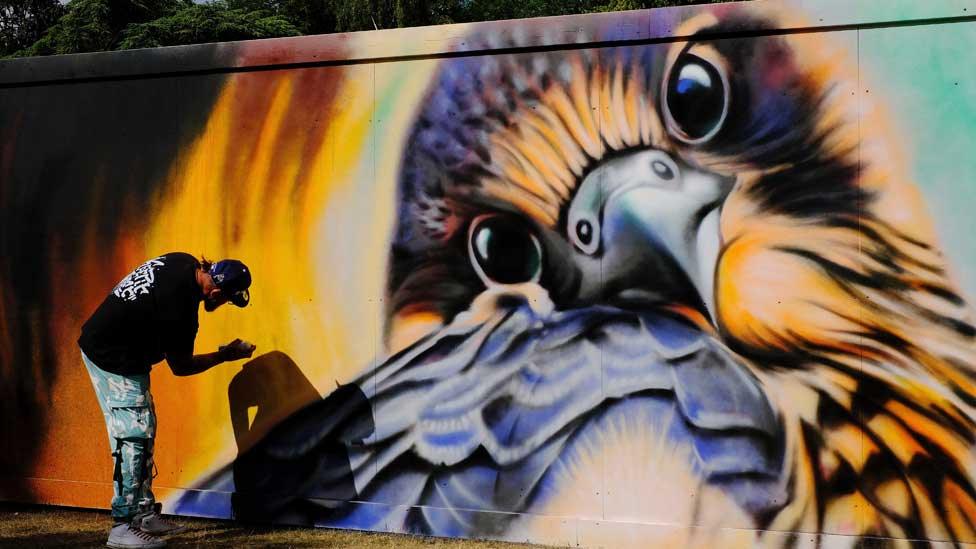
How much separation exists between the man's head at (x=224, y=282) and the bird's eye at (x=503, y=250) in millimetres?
1180

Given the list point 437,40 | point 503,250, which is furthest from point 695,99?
point 437,40

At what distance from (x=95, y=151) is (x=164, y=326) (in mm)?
1481

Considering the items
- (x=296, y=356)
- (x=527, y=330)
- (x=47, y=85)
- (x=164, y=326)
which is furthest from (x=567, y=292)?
(x=47, y=85)

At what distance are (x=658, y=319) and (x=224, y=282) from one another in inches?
86.5

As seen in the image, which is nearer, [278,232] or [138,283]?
[138,283]

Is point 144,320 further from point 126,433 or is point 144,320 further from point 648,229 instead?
Result: point 648,229

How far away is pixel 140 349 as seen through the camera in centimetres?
534

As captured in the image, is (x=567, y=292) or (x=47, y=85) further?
(x=47, y=85)

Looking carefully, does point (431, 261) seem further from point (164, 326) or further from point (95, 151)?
point (95, 151)

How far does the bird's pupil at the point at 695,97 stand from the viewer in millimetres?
5074

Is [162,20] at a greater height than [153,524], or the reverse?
[162,20]

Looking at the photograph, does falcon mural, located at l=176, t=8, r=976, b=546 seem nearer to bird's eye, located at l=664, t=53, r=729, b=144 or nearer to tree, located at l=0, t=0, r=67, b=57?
bird's eye, located at l=664, t=53, r=729, b=144

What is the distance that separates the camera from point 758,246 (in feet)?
16.4

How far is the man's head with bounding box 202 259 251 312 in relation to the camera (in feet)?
17.4
